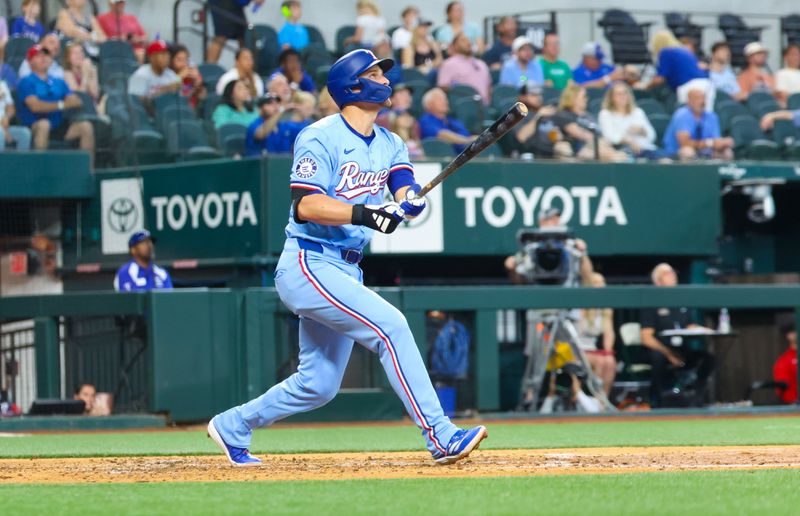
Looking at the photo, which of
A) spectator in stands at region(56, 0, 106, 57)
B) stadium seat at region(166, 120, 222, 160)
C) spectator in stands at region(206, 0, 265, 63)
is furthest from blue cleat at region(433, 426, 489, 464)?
spectator in stands at region(206, 0, 265, 63)

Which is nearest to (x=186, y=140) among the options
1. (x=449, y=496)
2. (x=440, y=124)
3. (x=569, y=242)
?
(x=440, y=124)

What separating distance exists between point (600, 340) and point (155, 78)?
5.14 meters

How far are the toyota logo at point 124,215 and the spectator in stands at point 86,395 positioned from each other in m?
2.67

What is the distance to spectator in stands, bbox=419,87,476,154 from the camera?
14180 mm

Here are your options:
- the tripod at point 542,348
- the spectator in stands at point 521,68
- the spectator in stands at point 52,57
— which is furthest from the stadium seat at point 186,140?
the tripod at point 542,348

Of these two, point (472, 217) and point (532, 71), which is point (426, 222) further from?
point (532, 71)

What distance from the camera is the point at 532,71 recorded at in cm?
1609

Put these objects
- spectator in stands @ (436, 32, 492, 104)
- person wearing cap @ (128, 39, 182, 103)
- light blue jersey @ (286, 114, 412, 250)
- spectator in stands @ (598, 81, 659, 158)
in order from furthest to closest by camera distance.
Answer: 1. spectator in stands @ (436, 32, 492, 104)
2. spectator in stands @ (598, 81, 659, 158)
3. person wearing cap @ (128, 39, 182, 103)
4. light blue jersey @ (286, 114, 412, 250)

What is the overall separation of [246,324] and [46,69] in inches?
→ 140

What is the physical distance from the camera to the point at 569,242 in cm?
1239

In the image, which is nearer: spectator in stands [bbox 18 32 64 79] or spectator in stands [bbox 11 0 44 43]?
spectator in stands [bbox 18 32 64 79]

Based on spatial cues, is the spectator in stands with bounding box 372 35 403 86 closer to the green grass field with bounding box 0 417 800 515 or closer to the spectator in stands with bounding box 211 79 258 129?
the spectator in stands with bounding box 211 79 258 129

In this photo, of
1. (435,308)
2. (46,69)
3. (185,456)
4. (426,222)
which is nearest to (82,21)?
(46,69)

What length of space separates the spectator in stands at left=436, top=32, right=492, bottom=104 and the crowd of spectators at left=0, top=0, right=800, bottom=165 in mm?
15
